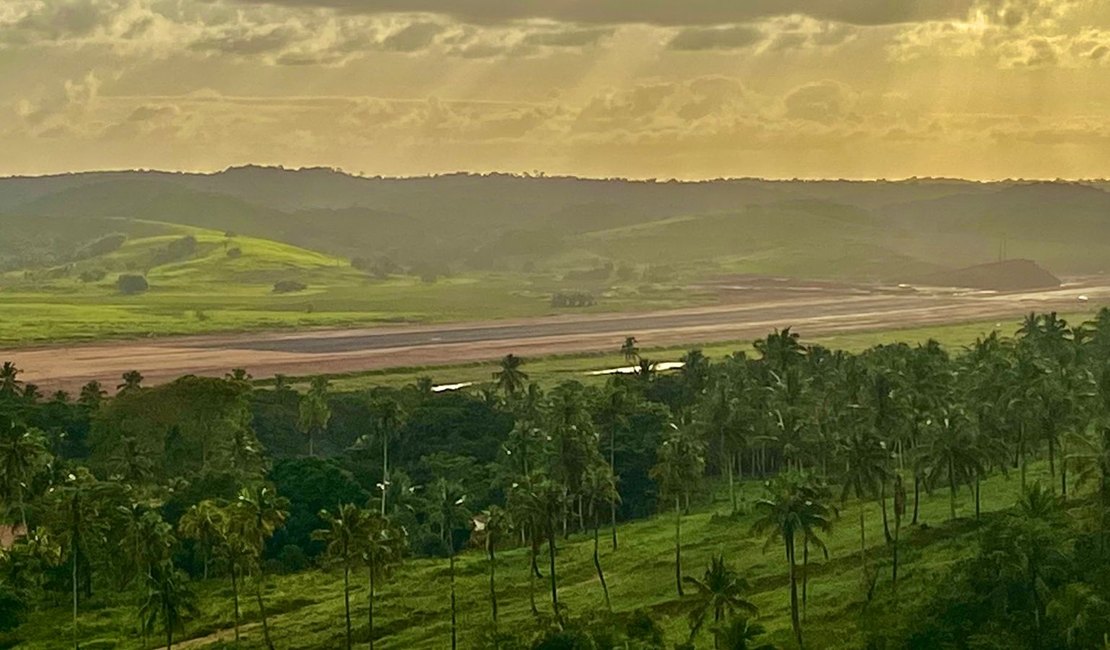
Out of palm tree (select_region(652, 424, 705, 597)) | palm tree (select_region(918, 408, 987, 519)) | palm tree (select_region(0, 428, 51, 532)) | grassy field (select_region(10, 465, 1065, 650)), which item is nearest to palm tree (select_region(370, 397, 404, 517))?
grassy field (select_region(10, 465, 1065, 650))

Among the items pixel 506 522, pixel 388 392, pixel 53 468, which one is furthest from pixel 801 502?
pixel 388 392

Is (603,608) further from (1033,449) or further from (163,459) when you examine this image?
(163,459)

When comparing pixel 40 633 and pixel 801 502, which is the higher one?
pixel 801 502

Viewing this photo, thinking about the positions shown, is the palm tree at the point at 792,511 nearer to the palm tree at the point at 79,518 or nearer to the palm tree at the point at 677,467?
the palm tree at the point at 677,467

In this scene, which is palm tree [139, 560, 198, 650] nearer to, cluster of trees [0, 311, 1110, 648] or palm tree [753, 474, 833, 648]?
cluster of trees [0, 311, 1110, 648]

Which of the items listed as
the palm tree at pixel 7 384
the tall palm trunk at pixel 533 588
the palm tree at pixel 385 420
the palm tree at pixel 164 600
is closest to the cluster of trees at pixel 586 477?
the palm tree at pixel 164 600

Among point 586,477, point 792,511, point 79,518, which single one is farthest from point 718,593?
point 79,518

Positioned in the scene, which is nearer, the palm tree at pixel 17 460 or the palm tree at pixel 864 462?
the palm tree at pixel 864 462
